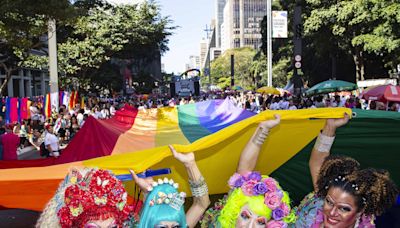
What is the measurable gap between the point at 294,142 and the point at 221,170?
77cm

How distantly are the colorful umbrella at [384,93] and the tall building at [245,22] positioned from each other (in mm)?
147116

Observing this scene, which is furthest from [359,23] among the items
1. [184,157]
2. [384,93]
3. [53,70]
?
[184,157]

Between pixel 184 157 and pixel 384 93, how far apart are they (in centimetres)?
1097

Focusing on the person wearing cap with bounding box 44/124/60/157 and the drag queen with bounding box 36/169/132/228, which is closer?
the drag queen with bounding box 36/169/132/228

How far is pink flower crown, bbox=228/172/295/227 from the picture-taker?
2.61m

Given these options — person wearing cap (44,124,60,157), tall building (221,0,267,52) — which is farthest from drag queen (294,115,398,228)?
tall building (221,0,267,52)

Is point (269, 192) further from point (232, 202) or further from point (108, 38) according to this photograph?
point (108, 38)

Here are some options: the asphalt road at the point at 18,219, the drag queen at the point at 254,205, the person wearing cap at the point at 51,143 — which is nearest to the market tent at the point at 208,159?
the drag queen at the point at 254,205

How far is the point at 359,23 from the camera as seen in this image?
23.9m

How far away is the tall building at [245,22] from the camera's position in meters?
160

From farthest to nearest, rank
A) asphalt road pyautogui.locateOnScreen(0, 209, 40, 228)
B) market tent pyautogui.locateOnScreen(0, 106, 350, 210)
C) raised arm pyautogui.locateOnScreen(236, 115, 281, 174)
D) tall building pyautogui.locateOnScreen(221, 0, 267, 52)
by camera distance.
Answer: tall building pyautogui.locateOnScreen(221, 0, 267, 52), asphalt road pyautogui.locateOnScreen(0, 209, 40, 228), market tent pyautogui.locateOnScreen(0, 106, 350, 210), raised arm pyautogui.locateOnScreen(236, 115, 281, 174)

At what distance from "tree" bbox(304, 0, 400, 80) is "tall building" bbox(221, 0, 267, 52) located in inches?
5276

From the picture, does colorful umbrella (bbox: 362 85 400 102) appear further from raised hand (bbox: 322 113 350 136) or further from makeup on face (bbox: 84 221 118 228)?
makeup on face (bbox: 84 221 118 228)

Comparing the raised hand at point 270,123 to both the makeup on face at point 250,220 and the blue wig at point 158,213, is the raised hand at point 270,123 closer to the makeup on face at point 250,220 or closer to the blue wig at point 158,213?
the makeup on face at point 250,220
